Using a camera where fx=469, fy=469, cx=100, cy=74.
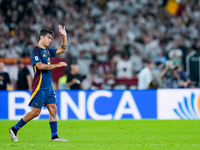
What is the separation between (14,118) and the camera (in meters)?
14.5

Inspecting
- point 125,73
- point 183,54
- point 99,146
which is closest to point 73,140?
point 99,146

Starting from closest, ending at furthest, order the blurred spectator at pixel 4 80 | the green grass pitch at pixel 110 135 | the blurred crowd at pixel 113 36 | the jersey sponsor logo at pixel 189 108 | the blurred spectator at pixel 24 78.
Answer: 1. the green grass pitch at pixel 110 135
2. the jersey sponsor logo at pixel 189 108
3. the blurred spectator at pixel 4 80
4. the blurred spectator at pixel 24 78
5. the blurred crowd at pixel 113 36

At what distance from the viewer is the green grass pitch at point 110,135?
811 centimetres

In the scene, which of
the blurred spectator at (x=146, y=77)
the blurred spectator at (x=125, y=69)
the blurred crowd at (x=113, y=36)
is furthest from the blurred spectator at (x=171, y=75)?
the blurred spectator at (x=125, y=69)

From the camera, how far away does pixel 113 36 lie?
67.4 ft

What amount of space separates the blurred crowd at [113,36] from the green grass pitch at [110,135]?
3.58 metres

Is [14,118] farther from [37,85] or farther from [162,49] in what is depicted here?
[162,49]

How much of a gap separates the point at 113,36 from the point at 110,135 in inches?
432

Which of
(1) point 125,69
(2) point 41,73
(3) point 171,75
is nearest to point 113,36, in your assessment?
(1) point 125,69

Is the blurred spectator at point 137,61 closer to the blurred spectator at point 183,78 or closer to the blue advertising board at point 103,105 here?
the blurred spectator at point 183,78

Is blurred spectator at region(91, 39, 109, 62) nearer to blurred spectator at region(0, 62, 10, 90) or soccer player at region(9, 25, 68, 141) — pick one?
blurred spectator at region(0, 62, 10, 90)

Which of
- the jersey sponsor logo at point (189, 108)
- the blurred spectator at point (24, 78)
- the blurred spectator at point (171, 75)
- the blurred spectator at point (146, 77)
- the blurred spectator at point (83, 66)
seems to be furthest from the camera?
the blurred spectator at point (83, 66)

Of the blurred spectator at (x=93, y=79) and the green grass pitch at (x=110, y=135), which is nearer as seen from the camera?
the green grass pitch at (x=110, y=135)

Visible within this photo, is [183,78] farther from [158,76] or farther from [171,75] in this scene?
[158,76]
